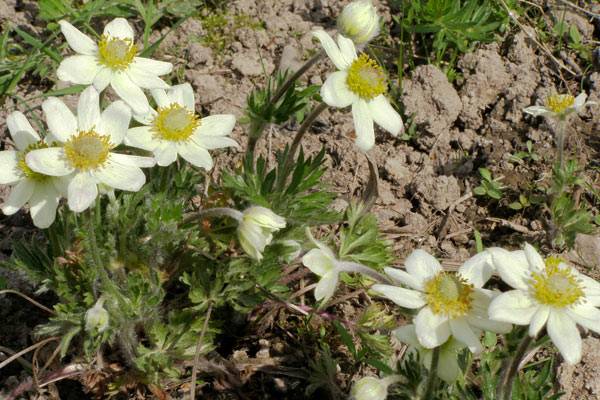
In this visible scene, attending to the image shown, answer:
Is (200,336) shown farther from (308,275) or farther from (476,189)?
(476,189)

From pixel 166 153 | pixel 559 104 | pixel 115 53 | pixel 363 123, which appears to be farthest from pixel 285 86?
pixel 559 104

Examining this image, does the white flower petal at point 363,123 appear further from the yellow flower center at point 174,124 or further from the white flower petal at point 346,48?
the yellow flower center at point 174,124

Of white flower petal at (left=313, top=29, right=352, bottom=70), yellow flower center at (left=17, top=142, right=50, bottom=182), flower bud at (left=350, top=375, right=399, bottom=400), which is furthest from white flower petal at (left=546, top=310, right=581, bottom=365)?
yellow flower center at (left=17, top=142, right=50, bottom=182)

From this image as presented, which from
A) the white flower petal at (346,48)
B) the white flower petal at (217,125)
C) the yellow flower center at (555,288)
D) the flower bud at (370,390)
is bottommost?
the flower bud at (370,390)

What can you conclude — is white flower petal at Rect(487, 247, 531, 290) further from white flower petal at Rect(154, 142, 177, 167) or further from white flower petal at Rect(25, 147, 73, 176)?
white flower petal at Rect(25, 147, 73, 176)

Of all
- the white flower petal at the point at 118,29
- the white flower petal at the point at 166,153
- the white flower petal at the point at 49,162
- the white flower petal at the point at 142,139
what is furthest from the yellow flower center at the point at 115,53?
the white flower petal at the point at 49,162

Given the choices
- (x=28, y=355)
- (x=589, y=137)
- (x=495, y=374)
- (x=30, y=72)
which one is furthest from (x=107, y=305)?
(x=589, y=137)
